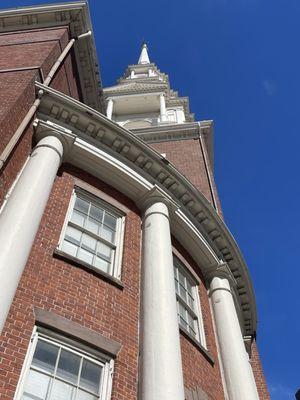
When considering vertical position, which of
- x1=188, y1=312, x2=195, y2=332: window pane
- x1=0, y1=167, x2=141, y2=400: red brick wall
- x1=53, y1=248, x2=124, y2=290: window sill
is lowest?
x1=0, y1=167, x2=141, y2=400: red brick wall

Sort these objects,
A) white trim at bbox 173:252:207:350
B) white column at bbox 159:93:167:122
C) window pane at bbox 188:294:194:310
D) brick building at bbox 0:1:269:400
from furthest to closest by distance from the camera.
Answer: white column at bbox 159:93:167:122 → window pane at bbox 188:294:194:310 → white trim at bbox 173:252:207:350 → brick building at bbox 0:1:269:400

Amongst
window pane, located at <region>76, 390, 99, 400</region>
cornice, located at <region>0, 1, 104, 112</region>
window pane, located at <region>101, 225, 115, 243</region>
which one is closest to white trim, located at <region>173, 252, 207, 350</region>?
window pane, located at <region>101, 225, 115, 243</region>

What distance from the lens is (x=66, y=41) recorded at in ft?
57.0

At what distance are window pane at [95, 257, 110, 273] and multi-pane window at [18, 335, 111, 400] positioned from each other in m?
2.54

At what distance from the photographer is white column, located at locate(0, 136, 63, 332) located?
754 centimetres

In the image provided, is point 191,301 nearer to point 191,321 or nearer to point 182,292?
point 182,292

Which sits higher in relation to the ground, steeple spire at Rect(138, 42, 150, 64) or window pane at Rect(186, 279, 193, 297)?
steeple spire at Rect(138, 42, 150, 64)

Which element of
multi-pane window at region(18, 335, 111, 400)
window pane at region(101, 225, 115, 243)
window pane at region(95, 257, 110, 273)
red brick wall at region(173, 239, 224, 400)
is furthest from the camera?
window pane at region(101, 225, 115, 243)

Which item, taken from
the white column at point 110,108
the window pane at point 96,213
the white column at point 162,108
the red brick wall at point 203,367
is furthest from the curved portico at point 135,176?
the white column at point 110,108

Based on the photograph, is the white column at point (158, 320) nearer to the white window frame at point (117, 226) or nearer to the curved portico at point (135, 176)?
the curved portico at point (135, 176)

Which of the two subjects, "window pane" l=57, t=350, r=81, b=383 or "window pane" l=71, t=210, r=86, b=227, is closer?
"window pane" l=57, t=350, r=81, b=383

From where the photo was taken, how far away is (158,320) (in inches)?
359

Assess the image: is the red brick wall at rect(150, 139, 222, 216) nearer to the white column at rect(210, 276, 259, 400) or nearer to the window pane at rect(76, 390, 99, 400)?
the white column at rect(210, 276, 259, 400)

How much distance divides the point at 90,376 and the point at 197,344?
3632mm
